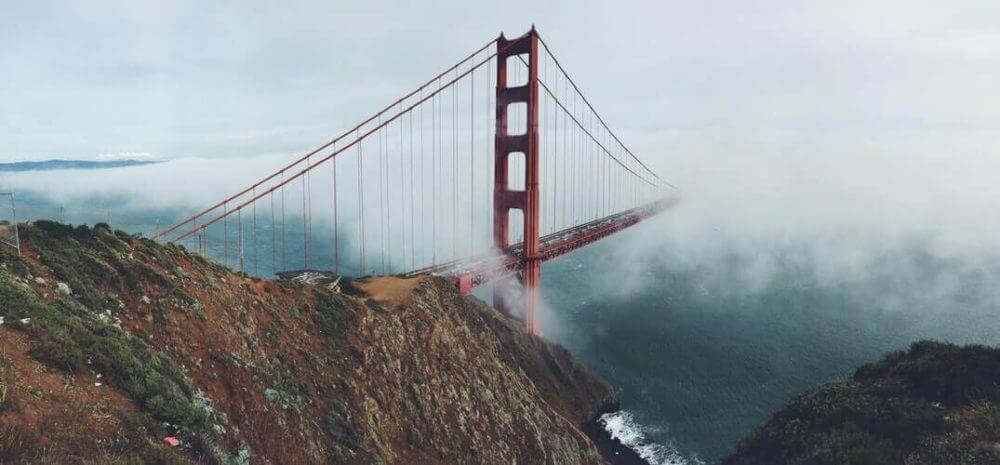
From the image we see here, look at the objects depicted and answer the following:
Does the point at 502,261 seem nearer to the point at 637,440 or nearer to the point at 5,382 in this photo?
the point at 637,440

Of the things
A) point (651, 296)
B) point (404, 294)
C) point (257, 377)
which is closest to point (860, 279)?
point (651, 296)

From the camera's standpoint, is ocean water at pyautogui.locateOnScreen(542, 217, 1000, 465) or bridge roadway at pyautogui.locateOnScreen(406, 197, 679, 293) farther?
ocean water at pyautogui.locateOnScreen(542, 217, 1000, 465)

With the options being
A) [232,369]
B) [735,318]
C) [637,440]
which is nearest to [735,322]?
[735,318]

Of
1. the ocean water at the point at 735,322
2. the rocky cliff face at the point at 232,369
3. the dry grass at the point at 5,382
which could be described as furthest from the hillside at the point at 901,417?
the dry grass at the point at 5,382

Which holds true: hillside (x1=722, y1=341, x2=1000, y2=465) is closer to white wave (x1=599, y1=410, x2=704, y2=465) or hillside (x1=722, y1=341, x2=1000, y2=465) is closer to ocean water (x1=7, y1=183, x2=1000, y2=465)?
white wave (x1=599, y1=410, x2=704, y2=465)

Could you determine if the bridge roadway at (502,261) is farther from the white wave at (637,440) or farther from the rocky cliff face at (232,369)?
the white wave at (637,440)

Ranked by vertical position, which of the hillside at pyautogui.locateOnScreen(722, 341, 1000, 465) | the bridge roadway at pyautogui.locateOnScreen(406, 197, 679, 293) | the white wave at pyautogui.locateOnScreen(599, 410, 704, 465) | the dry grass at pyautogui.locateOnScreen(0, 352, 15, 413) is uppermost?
the dry grass at pyautogui.locateOnScreen(0, 352, 15, 413)

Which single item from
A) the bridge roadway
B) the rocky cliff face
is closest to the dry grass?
the rocky cliff face
